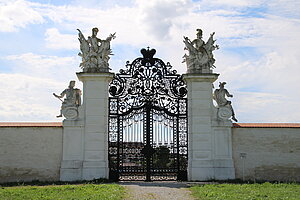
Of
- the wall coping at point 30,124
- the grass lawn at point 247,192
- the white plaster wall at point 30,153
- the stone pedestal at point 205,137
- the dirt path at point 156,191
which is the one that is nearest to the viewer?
the grass lawn at point 247,192

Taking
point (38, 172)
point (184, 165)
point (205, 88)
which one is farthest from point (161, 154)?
point (38, 172)

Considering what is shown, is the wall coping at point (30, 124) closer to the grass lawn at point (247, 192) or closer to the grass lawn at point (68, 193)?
the grass lawn at point (68, 193)

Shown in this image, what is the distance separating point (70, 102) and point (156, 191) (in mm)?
4746

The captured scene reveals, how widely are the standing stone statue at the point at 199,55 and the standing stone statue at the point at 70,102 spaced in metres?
3.87

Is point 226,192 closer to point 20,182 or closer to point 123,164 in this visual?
point 123,164

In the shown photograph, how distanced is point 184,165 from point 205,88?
2.68 m

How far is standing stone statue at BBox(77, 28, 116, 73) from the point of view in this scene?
15195 millimetres

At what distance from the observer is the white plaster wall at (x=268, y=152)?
15055 mm

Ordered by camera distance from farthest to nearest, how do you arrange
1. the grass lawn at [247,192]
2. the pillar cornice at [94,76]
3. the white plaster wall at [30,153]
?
the pillar cornice at [94,76] → the white plaster wall at [30,153] → the grass lawn at [247,192]

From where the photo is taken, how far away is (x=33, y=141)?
14.8m

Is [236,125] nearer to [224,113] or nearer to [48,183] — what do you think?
[224,113]

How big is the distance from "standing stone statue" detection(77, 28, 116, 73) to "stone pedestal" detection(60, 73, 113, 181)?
13.0 inches

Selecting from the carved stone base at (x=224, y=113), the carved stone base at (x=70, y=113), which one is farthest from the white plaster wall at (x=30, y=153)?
the carved stone base at (x=224, y=113)

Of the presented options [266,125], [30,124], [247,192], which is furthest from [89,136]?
[266,125]
